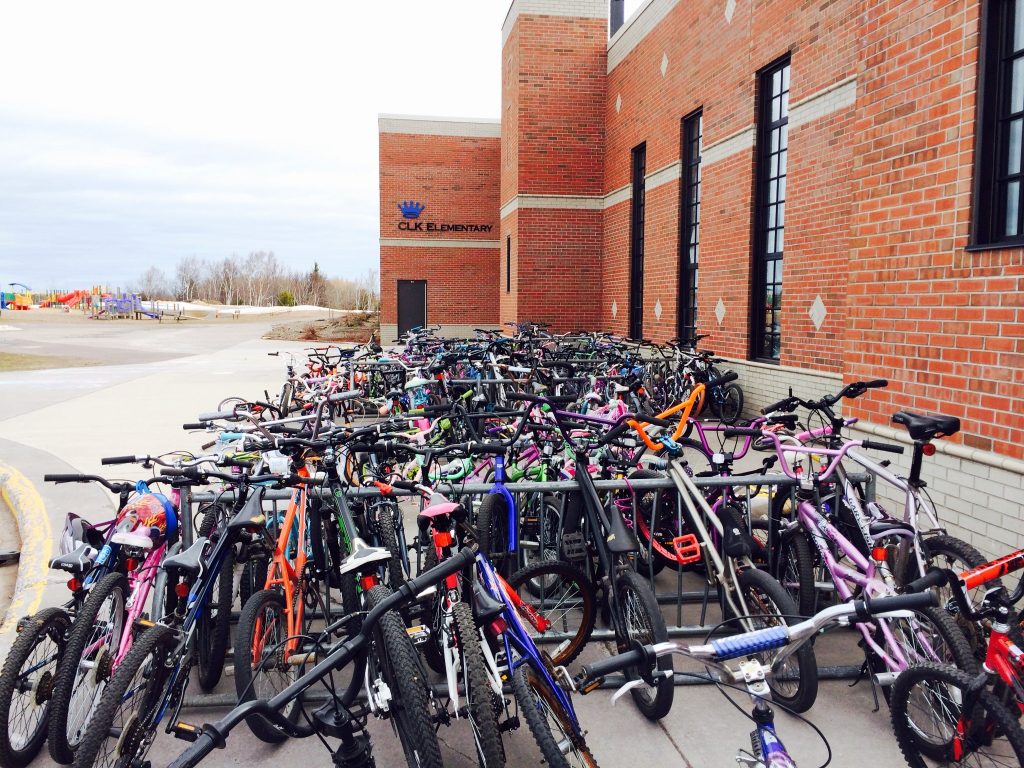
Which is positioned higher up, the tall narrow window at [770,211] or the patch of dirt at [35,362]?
the tall narrow window at [770,211]

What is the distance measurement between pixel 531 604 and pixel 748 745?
135 centimetres

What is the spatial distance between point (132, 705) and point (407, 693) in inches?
43.4

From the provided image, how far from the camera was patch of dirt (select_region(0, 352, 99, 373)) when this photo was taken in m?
21.0

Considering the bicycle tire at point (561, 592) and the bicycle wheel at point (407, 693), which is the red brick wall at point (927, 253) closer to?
the bicycle tire at point (561, 592)

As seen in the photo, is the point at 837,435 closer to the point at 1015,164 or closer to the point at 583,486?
the point at 583,486

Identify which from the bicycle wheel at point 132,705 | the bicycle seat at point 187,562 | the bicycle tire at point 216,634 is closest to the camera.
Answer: the bicycle wheel at point 132,705

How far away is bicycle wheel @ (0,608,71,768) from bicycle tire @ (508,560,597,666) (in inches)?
76.6

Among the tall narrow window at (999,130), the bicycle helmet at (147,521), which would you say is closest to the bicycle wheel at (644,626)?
the bicycle helmet at (147,521)

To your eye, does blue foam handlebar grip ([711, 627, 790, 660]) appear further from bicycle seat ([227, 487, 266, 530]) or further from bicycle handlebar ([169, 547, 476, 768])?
bicycle seat ([227, 487, 266, 530])

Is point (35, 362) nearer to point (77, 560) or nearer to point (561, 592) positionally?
point (77, 560)

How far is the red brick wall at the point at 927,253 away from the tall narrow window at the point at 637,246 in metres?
10.3

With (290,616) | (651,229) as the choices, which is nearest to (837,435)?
(290,616)

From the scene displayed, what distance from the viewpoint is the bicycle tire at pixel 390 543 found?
3.83 meters

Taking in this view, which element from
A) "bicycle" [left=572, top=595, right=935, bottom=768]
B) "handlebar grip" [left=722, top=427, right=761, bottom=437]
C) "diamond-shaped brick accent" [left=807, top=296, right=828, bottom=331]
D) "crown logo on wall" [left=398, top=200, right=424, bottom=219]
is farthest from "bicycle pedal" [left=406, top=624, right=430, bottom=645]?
"crown logo on wall" [left=398, top=200, right=424, bottom=219]
